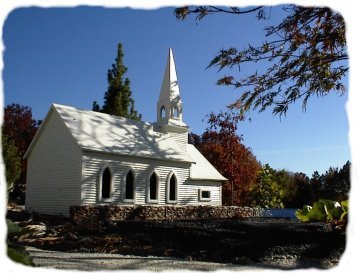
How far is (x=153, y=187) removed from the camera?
24.5 metres

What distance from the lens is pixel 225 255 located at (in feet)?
33.1

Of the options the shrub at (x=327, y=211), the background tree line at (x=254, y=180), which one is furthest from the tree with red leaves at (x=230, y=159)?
the shrub at (x=327, y=211)

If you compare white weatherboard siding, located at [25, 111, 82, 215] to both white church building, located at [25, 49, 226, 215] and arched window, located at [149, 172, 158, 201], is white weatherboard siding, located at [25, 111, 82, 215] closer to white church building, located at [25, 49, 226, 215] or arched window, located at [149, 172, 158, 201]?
white church building, located at [25, 49, 226, 215]

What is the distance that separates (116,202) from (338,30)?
55.5 feet

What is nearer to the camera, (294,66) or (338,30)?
(338,30)

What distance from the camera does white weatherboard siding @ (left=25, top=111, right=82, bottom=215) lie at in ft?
69.6

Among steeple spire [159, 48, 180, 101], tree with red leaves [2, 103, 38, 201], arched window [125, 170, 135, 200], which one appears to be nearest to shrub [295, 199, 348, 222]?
arched window [125, 170, 135, 200]

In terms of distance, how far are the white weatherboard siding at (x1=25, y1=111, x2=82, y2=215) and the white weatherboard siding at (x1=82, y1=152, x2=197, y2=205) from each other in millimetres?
530

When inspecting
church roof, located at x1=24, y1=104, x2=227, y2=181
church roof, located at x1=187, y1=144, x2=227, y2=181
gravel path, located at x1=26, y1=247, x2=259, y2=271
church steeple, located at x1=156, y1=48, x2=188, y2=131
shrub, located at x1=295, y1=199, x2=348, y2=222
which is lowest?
gravel path, located at x1=26, y1=247, x2=259, y2=271

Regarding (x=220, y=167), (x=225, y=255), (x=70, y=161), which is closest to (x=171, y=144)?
(x=70, y=161)

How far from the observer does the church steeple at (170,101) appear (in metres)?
29.2

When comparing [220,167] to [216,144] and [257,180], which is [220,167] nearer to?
[216,144]

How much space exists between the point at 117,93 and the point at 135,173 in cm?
1697

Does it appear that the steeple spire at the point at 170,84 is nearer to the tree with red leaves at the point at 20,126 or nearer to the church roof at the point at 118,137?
the church roof at the point at 118,137
